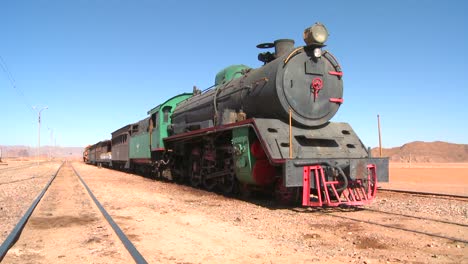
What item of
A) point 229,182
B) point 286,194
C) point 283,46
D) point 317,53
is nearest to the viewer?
point 286,194

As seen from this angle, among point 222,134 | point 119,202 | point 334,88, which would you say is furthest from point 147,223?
point 334,88

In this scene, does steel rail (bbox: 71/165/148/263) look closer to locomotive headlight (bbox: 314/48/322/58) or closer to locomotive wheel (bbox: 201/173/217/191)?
locomotive wheel (bbox: 201/173/217/191)

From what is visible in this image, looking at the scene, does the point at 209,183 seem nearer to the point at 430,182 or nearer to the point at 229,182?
the point at 229,182

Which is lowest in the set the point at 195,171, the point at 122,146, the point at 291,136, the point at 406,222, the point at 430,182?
the point at 430,182

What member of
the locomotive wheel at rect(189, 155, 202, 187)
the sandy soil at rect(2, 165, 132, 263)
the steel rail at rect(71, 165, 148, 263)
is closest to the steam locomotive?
the locomotive wheel at rect(189, 155, 202, 187)

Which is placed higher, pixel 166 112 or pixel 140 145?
pixel 166 112

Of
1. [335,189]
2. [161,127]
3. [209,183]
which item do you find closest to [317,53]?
[335,189]

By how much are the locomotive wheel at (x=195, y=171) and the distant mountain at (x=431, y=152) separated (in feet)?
259

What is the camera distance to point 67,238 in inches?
230

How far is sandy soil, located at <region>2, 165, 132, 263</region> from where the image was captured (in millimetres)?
4766

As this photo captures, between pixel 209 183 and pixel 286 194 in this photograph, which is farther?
pixel 209 183

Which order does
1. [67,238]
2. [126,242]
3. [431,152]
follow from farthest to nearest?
[431,152]
[67,238]
[126,242]

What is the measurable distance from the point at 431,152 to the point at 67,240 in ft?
330

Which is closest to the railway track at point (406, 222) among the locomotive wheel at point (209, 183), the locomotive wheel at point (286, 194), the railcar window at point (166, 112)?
the locomotive wheel at point (286, 194)
